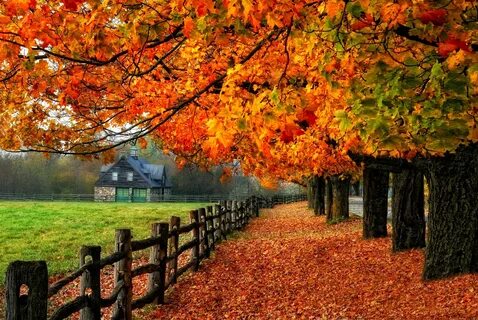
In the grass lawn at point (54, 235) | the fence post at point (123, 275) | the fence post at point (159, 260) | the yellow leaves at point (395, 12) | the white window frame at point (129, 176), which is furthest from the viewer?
the white window frame at point (129, 176)

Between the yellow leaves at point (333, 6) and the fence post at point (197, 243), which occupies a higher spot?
the yellow leaves at point (333, 6)

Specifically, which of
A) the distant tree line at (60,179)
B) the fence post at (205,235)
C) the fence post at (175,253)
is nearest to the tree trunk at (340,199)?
the fence post at (205,235)

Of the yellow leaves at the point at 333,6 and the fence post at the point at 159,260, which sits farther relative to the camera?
the fence post at the point at 159,260

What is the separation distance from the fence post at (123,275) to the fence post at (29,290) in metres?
3.59

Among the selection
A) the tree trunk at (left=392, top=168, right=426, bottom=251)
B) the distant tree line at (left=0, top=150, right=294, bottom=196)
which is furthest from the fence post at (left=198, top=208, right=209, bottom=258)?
the distant tree line at (left=0, top=150, right=294, bottom=196)

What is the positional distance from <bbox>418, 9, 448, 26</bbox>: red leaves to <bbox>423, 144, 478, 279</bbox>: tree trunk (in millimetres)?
7071

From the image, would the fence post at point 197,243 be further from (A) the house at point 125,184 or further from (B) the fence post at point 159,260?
(A) the house at point 125,184

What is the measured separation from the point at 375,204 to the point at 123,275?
14018 millimetres

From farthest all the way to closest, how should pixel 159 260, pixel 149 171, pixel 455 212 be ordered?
1. pixel 149 171
2. pixel 455 212
3. pixel 159 260

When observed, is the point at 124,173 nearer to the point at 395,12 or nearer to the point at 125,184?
the point at 125,184

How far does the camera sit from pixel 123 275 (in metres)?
8.72

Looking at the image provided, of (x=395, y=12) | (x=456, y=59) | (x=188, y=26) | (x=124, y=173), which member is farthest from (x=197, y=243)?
(x=124, y=173)

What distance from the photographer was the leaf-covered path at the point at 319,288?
992 cm

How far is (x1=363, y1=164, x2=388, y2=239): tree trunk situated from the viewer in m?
20.5
